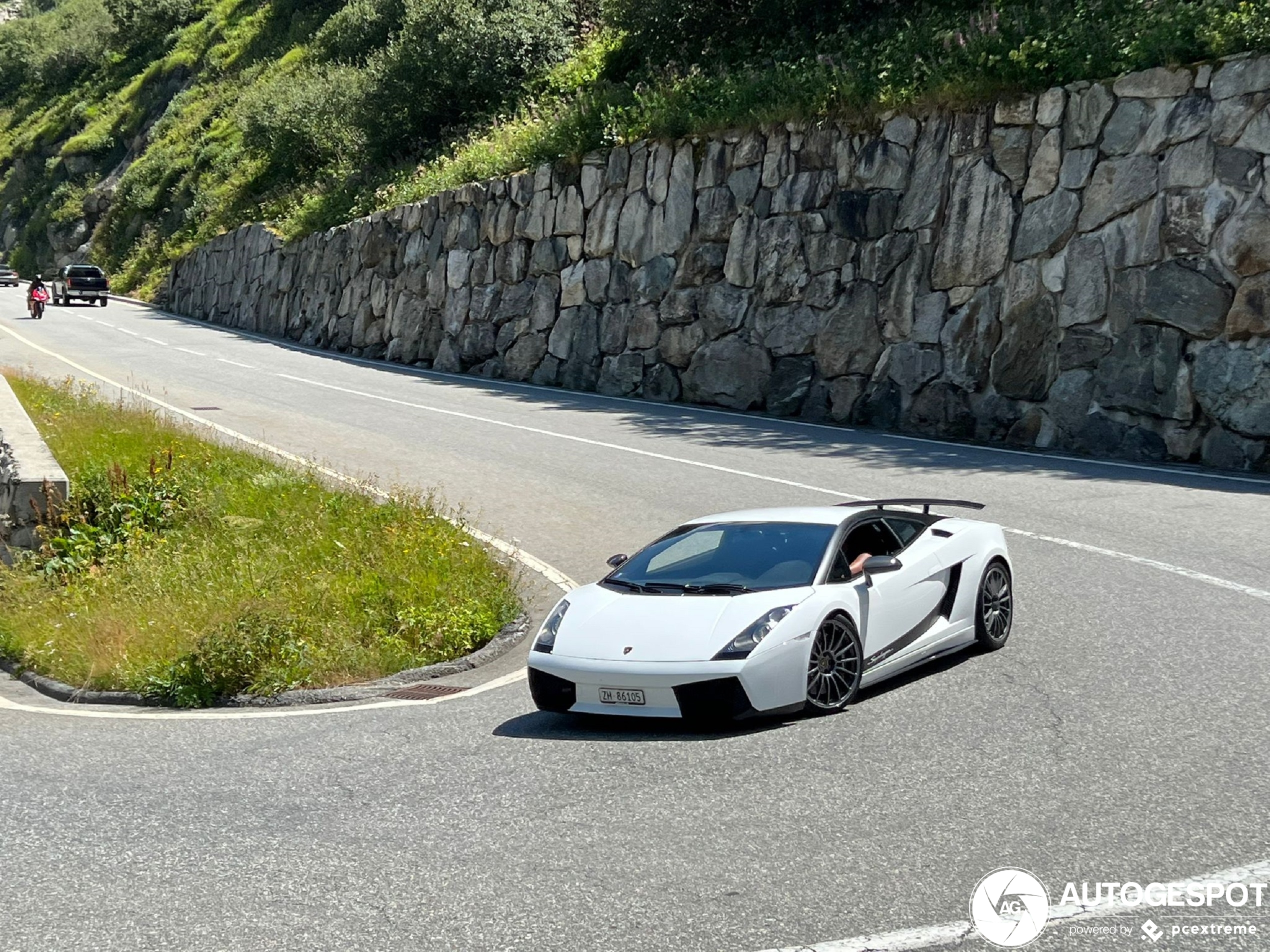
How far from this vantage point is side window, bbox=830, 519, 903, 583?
29.7 feet

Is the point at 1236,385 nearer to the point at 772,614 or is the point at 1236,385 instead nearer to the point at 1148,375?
the point at 1148,375

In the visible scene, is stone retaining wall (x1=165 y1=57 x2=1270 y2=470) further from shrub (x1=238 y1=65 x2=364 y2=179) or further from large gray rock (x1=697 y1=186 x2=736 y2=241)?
shrub (x1=238 y1=65 x2=364 y2=179)

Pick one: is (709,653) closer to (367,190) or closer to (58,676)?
(58,676)

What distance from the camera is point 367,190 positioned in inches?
1693

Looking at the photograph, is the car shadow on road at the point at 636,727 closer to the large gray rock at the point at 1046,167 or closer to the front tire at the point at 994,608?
the front tire at the point at 994,608

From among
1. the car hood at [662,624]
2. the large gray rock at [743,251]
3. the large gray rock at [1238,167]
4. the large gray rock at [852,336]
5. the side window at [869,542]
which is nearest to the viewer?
the car hood at [662,624]

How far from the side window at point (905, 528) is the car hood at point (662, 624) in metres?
1.38

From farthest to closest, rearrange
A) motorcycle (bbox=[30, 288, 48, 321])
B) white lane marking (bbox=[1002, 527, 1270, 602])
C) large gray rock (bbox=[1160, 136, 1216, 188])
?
motorcycle (bbox=[30, 288, 48, 321]) → large gray rock (bbox=[1160, 136, 1216, 188]) → white lane marking (bbox=[1002, 527, 1270, 602])

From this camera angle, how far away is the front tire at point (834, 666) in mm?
8023

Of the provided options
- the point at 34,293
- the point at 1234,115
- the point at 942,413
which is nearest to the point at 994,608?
the point at 1234,115

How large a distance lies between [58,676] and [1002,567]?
7282 mm

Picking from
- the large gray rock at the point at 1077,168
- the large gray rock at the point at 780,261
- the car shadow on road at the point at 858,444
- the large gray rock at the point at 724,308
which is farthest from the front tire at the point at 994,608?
the large gray rock at the point at 724,308

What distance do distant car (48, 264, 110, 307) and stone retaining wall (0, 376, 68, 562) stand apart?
4203 centimetres

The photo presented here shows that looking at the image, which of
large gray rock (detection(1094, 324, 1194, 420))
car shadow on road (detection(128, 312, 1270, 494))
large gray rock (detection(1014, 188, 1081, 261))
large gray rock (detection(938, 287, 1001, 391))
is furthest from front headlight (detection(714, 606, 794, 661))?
large gray rock (detection(1014, 188, 1081, 261))
